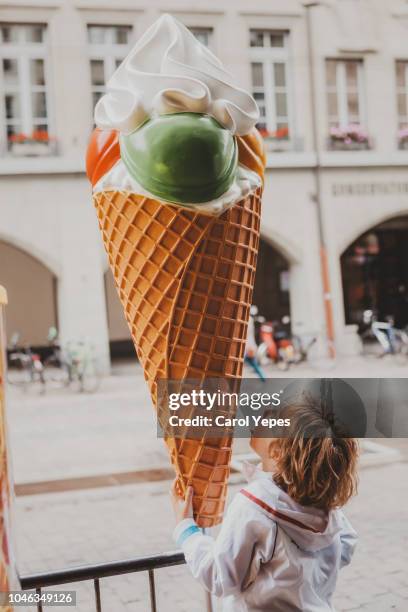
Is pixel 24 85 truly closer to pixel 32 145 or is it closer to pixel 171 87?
pixel 32 145

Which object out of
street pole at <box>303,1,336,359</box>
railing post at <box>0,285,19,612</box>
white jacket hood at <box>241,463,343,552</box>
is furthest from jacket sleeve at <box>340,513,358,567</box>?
street pole at <box>303,1,336,359</box>

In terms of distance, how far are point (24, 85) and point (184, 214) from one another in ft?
21.5

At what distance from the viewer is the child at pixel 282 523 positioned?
2.84 feet

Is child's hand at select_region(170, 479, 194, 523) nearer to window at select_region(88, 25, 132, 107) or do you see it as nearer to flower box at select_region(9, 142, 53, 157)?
window at select_region(88, 25, 132, 107)

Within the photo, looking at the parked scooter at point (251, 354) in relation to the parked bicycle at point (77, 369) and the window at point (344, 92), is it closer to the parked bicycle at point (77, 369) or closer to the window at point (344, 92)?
the parked bicycle at point (77, 369)

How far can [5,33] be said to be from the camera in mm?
6355

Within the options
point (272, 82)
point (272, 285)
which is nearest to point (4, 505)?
point (272, 82)

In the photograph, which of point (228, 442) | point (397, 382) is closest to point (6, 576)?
point (228, 442)

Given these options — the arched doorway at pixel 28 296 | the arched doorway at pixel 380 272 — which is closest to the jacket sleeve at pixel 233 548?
the arched doorway at pixel 380 272

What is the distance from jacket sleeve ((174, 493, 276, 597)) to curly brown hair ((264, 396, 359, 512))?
6 centimetres

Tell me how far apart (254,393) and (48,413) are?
566 cm

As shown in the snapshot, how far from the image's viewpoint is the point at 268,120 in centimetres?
766

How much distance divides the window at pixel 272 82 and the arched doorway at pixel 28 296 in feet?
14.2

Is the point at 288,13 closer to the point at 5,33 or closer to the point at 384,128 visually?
the point at 384,128
